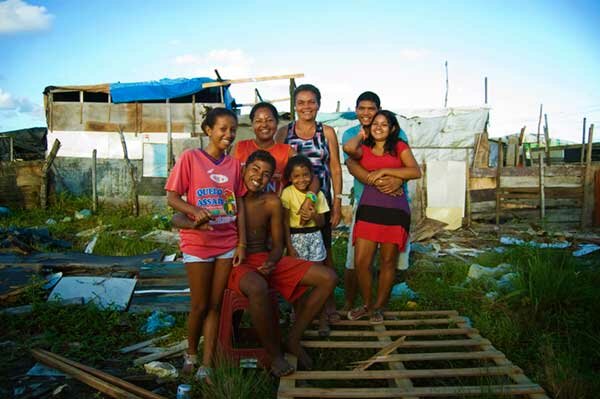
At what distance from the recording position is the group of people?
2.66 metres

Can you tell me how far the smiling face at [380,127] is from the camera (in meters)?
3.38

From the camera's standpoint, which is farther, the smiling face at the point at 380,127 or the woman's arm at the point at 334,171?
the woman's arm at the point at 334,171

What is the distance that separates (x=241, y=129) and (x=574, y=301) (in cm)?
900

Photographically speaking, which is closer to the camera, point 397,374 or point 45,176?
point 397,374

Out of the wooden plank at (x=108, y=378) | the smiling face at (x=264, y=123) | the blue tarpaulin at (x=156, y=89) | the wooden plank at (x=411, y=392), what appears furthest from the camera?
the blue tarpaulin at (x=156, y=89)

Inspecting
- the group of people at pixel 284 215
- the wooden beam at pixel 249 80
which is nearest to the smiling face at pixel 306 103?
the group of people at pixel 284 215

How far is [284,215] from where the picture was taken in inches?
123

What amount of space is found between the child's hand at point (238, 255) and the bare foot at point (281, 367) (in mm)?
644

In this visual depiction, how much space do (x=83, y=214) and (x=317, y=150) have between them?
8121mm

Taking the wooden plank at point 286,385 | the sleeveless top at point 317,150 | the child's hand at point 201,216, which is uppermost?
the sleeveless top at point 317,150

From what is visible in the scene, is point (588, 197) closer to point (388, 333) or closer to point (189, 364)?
point (388, 333)

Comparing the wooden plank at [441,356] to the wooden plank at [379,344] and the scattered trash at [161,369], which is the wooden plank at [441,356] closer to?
the wooden plank at [379,344]

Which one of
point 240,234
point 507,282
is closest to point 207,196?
point 240,234

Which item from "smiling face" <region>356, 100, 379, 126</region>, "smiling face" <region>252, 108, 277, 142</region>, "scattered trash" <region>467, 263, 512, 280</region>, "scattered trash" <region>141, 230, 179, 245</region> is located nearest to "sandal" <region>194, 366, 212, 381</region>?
"smiling face" <region>252, 108, 277, 142</region>
